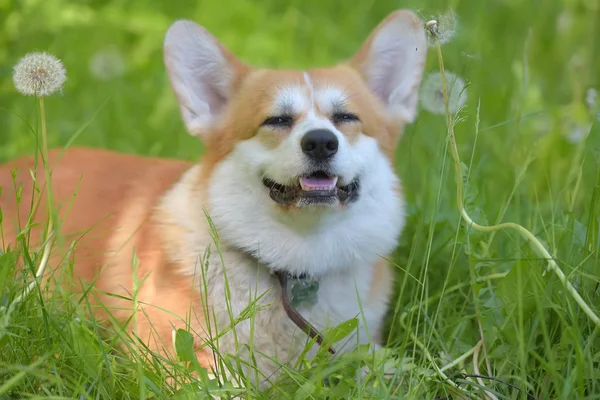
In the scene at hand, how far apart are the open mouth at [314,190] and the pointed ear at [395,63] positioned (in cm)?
50

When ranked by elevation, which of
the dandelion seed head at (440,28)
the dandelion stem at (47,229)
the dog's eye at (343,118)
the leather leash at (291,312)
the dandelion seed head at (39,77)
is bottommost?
the leather leash at (291,312)

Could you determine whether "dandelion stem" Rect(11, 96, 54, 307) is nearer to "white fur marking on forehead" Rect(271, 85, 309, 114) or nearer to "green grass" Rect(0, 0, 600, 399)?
"green grass" Rect(0, 0, 600, 399)

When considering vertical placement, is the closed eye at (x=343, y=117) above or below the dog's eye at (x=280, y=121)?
above

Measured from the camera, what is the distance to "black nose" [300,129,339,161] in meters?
2.40

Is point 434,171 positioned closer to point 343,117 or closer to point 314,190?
point 343,117

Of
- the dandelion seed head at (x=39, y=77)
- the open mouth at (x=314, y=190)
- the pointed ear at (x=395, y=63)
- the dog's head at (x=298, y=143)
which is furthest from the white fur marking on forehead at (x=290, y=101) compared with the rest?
the dandelion seed head at (x=39, y=77)

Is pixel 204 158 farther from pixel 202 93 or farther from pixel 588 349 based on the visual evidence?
pixel 588 349

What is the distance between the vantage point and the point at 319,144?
2.40 meters

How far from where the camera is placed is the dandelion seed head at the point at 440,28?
6.56ft

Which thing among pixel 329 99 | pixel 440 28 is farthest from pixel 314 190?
pixel 440 28

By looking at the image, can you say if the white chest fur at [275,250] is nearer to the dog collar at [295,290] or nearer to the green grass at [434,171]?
the dog collar at [295,290]

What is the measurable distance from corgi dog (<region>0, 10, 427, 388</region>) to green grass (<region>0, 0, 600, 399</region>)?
16 cm

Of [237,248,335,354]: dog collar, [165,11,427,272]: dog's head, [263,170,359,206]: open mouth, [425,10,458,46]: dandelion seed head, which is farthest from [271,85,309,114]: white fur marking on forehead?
[425,10,458,46]: dandelion seed head

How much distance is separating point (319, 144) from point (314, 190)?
15 centimetres
